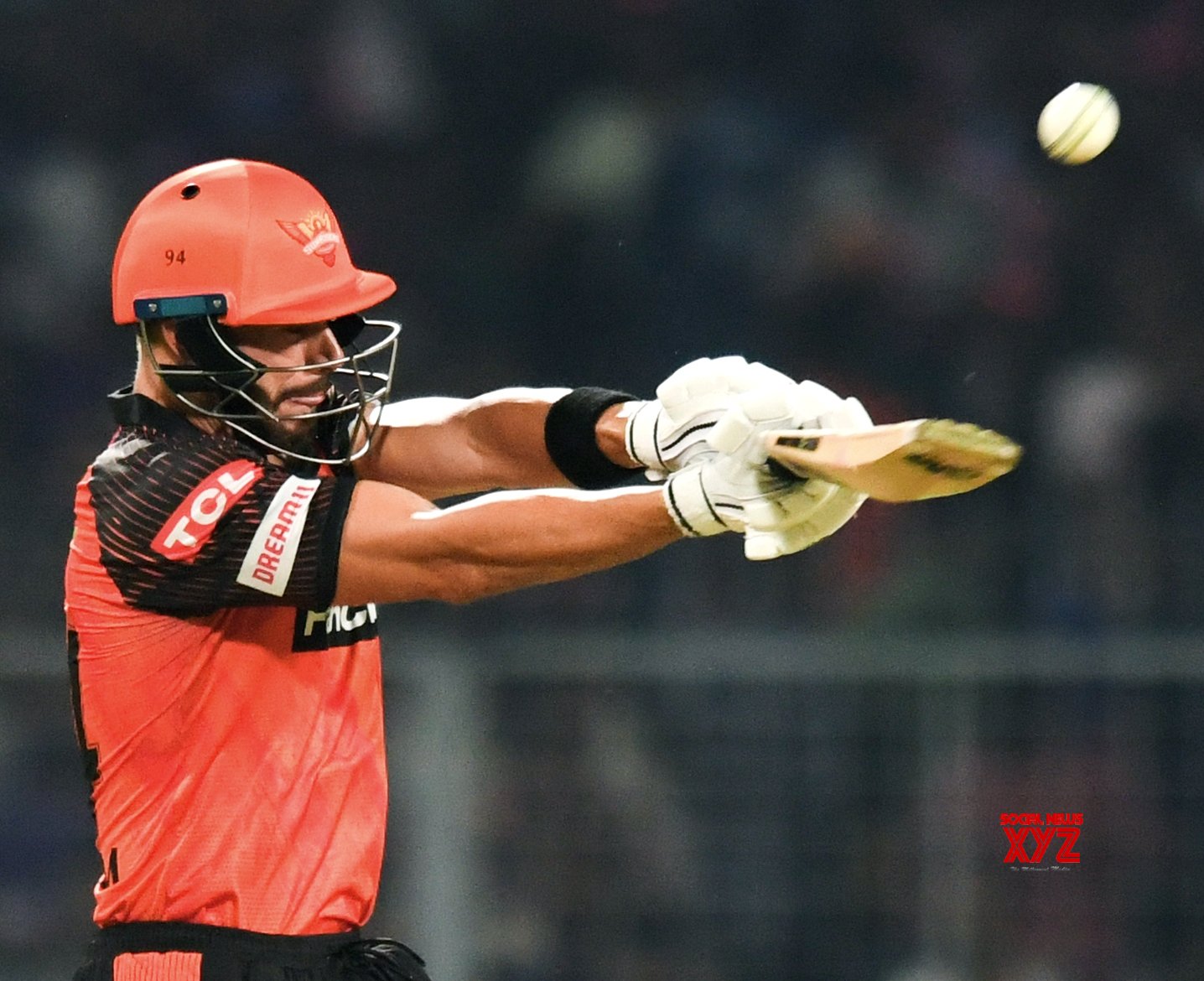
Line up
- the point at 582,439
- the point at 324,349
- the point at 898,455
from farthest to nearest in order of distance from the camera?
the point at 582,439 → the point at 324,349 → the point at 898,455

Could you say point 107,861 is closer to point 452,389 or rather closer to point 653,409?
point 653,409

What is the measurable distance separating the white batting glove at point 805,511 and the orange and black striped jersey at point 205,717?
2.38 feet

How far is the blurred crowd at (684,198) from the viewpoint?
27.2 feet

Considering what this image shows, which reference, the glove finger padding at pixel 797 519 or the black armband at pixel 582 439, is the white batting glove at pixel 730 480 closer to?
the glove finger padding at pixel 797 519

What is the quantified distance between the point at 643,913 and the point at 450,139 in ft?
15.7

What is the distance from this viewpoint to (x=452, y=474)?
421 cm

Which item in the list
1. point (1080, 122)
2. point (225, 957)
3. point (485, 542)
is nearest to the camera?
point (485, 542)

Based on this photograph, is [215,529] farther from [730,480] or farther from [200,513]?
[730,480]

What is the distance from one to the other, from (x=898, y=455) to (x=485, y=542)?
0.73 m

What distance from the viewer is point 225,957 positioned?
3.44 m

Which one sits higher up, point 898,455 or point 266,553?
point 898,455

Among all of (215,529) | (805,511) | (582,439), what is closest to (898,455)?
(805,511)

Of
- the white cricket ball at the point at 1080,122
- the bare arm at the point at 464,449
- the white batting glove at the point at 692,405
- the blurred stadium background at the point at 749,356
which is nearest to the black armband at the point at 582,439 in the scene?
the bare arm at the point at 464,449

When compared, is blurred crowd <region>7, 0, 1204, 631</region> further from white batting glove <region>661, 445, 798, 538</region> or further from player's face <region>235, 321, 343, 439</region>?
white batting glove <region>661, 445, 798, 538</region>
